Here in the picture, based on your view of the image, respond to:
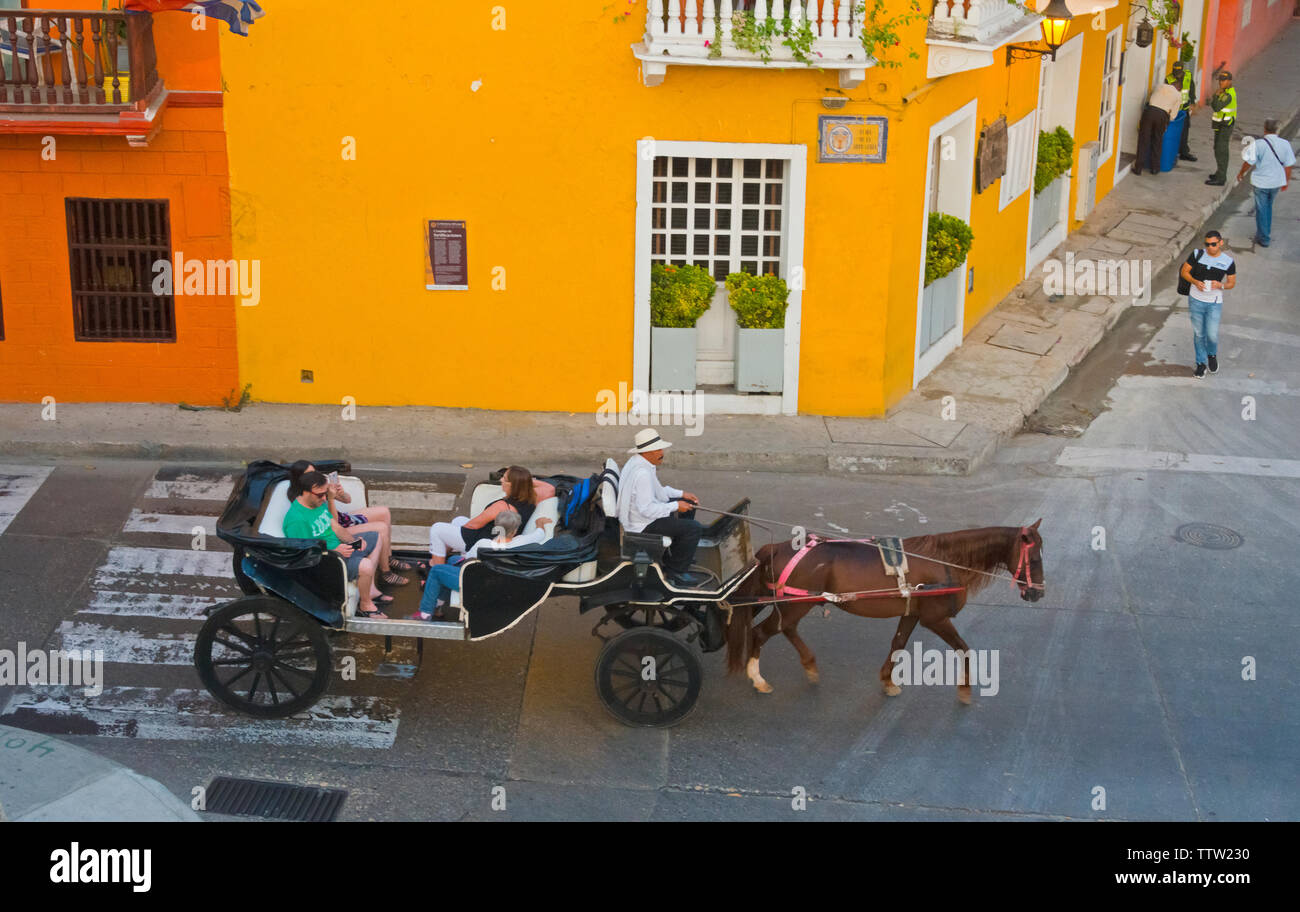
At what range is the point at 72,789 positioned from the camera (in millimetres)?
8984

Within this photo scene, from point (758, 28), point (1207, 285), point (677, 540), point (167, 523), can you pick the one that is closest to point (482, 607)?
point (677, 540)

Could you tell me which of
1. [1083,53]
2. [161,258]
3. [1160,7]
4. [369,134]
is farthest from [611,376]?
[1160,7]

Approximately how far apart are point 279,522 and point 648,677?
8.36ft

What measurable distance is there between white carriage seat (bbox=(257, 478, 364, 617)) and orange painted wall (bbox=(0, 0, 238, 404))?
5152 millimetres

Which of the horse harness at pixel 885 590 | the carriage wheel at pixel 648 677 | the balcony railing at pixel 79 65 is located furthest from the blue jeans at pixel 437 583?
the balcony railing at pixel 79 65

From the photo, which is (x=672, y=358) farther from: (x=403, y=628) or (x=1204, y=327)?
(x=1204, y=327)

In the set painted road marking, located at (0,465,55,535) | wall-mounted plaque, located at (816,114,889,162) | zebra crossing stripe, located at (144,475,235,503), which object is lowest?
zebra crossing stripe, located at (144,475,235,503)

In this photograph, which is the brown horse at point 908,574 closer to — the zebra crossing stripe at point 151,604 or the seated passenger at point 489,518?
the seated passenger at point 489,518

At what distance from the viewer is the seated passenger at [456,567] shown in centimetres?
960

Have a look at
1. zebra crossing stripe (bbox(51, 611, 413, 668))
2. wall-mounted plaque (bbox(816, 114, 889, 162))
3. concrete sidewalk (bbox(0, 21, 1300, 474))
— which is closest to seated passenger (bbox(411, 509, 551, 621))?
zebra crossing stripe (bbox(51, 611, 413, 668))

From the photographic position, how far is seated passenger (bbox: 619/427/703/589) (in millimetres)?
9766

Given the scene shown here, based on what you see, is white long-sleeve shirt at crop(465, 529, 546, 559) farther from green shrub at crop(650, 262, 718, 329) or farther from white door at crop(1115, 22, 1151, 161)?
white door at crop(1115, 22, 1151, 161)

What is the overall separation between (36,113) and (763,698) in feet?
27.4

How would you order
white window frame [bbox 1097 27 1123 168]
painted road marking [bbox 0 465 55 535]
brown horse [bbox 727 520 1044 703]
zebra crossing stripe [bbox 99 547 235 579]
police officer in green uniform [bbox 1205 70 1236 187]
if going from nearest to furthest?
brown horse [bbox 727 520 1044 703] < zebra crossing stripe [bbox 99 547 235 579] < painted road marking [bbox 0 465 55 535] < white window frame [bbox 1097 27 1123 168] < police officer in green uniform [bbox 1205 70 1236 187]
